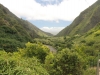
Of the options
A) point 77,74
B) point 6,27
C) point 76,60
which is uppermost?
point 6,27

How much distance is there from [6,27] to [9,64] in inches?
4957

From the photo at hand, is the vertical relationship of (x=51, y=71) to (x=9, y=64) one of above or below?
below

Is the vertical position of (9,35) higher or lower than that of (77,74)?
higher

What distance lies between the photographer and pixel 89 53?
6244 centimetres

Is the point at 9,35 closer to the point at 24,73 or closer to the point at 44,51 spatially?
the point at 44,51

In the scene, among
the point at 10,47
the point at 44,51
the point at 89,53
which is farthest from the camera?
the point at 10,47

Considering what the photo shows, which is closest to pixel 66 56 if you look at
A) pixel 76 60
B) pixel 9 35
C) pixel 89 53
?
pixel 76 60

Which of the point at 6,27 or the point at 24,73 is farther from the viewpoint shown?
the point at 6,27

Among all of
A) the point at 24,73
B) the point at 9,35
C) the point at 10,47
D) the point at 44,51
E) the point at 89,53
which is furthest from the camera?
the point at 9,35

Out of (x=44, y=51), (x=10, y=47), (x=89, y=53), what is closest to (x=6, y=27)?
(x=10, y=47)

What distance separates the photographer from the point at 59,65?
32812 mm

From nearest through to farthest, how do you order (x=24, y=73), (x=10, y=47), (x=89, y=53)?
(x=24, y=73)
(x=89, y=53)
(x=10, y=47)

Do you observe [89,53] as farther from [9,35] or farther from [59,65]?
[9,35]

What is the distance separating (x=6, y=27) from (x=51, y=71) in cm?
10260
